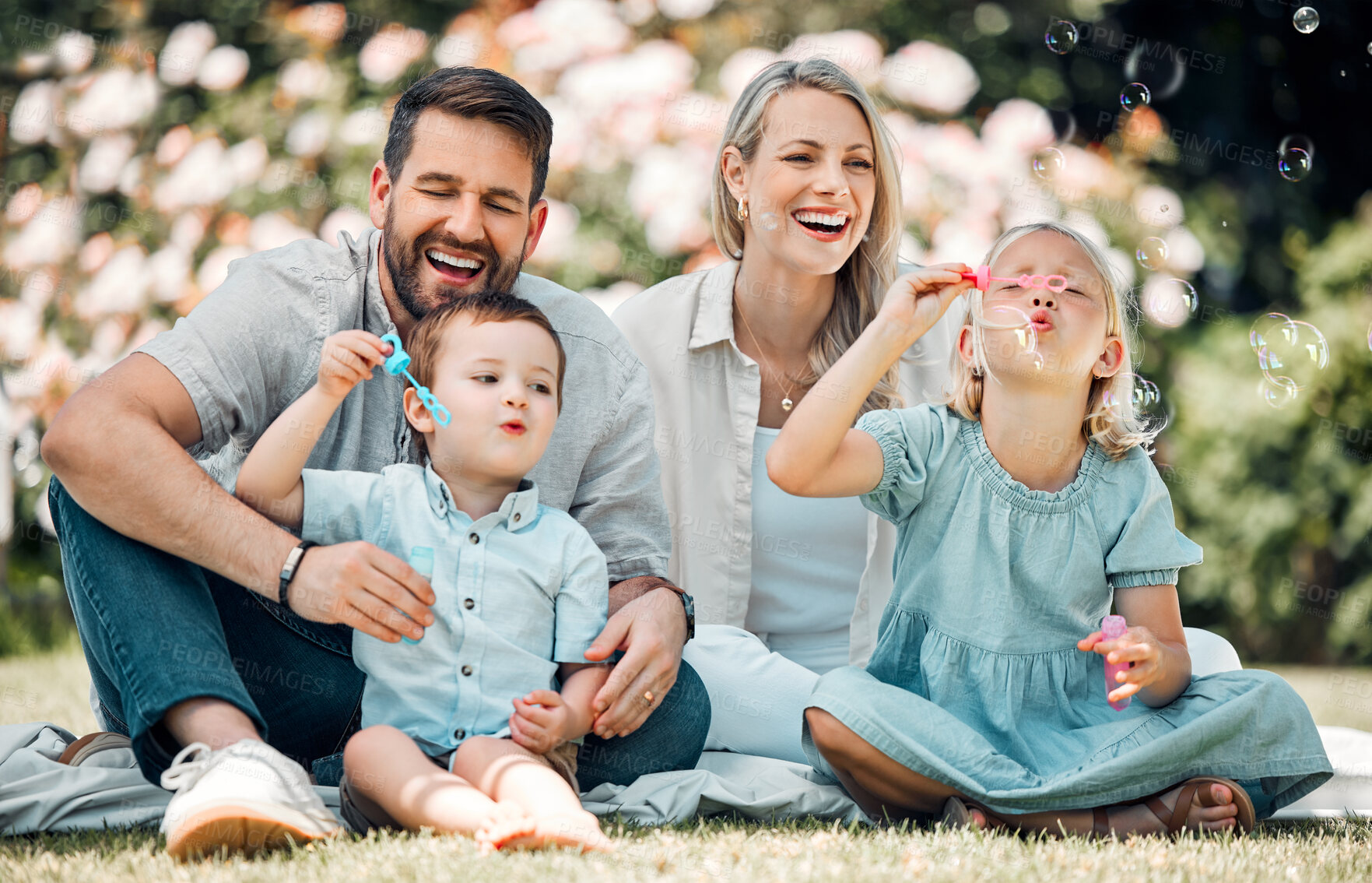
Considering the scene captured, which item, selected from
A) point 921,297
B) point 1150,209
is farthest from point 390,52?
point 921,297

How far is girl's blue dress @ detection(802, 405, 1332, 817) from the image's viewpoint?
213 cm

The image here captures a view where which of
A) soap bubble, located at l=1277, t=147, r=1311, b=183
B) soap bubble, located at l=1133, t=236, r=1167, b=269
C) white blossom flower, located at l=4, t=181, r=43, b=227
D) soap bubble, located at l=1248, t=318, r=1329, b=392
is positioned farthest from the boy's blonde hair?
white blossom flower, located at l=4, t=181, r=43, b=227

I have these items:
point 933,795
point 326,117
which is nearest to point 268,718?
point 933,795

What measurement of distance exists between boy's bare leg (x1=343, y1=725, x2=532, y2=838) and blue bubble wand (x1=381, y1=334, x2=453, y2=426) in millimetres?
543

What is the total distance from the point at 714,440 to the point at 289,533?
129cm

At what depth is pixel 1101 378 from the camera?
250 cm

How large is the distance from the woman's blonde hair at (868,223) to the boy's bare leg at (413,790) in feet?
4.91

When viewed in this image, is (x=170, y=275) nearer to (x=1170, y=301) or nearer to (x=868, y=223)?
(x=868, y=223)

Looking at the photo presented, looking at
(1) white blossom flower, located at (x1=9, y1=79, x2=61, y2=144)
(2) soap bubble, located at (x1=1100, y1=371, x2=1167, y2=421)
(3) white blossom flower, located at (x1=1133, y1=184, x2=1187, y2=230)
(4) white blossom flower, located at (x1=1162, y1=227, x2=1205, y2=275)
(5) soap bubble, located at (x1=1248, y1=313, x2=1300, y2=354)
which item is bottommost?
(2) soap bubble, located at (x1=1100, y1=371, x2=1167, y2=421)

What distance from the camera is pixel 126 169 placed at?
17.0 ft

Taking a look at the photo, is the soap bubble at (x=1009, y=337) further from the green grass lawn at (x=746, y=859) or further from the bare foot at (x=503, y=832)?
the bare foot at (x=503, y=832)

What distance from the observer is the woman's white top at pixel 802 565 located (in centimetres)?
309

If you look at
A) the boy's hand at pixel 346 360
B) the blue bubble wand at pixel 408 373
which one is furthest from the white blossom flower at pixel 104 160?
the boy's hand at pixel 346 360

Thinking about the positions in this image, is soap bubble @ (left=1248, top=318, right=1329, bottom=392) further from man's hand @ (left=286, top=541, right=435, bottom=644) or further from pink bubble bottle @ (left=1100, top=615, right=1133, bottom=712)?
man's hand @ (left=286, top=541, right=435, bottom=644)
